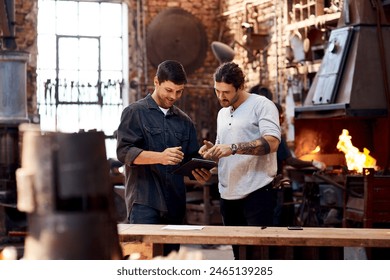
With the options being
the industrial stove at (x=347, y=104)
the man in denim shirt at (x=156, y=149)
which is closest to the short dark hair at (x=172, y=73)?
the man in denim shirt at (x=156, y=149)

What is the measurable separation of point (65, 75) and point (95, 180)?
34.2 ft

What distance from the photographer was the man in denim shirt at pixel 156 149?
15.0ft

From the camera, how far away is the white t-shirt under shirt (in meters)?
4.65

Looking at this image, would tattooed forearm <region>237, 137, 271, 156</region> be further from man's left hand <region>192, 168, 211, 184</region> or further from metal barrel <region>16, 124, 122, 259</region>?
metal barrel <region>16, 124, 122, 259</region>

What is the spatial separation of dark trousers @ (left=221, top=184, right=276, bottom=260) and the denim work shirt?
10.7 inches

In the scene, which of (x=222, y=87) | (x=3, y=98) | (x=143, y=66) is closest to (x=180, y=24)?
(x=143, y=66)

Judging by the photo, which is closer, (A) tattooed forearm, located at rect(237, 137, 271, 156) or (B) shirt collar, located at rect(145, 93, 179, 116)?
(A) tattooed forearm, located at rect(237, 137, 271, 156)

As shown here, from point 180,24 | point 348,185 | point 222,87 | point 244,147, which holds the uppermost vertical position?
point 180,24

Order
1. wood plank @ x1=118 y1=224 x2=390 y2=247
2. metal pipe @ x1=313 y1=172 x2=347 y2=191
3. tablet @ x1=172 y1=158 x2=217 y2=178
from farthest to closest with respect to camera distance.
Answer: metal pipe @ x1=313 y1=172 x2=347 y2=191
tablet @ x1=172 y1=158 x2=217 y2=178
wood plank @ x1=118 y1=224 x2=390 y2=247

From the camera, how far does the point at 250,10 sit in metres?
11.9

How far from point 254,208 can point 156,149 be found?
62cm

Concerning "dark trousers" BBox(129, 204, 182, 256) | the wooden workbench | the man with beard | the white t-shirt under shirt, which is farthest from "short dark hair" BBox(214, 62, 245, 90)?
the wooden workbench

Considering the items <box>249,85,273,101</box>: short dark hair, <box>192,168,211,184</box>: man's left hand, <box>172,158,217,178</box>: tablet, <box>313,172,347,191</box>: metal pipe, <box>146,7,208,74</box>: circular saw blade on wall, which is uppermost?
<box>146,7,208,74</box>: circular saw blade on wall
